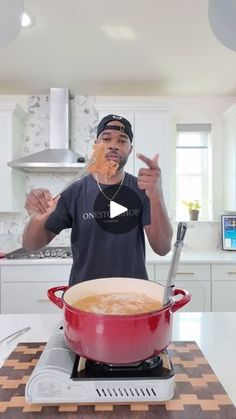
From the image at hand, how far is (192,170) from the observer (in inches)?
120

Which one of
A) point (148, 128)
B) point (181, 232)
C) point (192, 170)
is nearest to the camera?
point (181, 232)

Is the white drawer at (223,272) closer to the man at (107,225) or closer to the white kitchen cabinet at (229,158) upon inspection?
the white kitchen cabinet at (229,158)

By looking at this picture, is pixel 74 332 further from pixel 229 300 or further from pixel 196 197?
pixel 196 197

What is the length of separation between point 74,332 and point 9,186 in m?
2.20

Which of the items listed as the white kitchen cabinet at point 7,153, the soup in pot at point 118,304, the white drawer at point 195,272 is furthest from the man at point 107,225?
the white kitchen cabinet at point 7,153

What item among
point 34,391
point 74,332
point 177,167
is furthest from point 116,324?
point 177,167

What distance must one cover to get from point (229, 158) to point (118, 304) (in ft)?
7.96

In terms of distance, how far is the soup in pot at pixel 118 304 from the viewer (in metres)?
0.65

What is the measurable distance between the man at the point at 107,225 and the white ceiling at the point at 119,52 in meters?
0.87

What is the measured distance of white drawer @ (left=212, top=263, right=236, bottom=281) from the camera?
2398 millimetres

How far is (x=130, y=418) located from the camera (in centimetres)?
55

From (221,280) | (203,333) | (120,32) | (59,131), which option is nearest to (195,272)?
(221,280)

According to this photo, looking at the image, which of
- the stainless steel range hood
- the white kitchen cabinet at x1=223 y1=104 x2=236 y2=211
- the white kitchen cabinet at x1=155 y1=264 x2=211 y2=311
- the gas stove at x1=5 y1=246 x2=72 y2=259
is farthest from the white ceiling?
the white kitchen cabinet at x1=155 y1=264 x2=211 y2=311

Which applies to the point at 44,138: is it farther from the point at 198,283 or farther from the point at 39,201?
the point at 39,201
